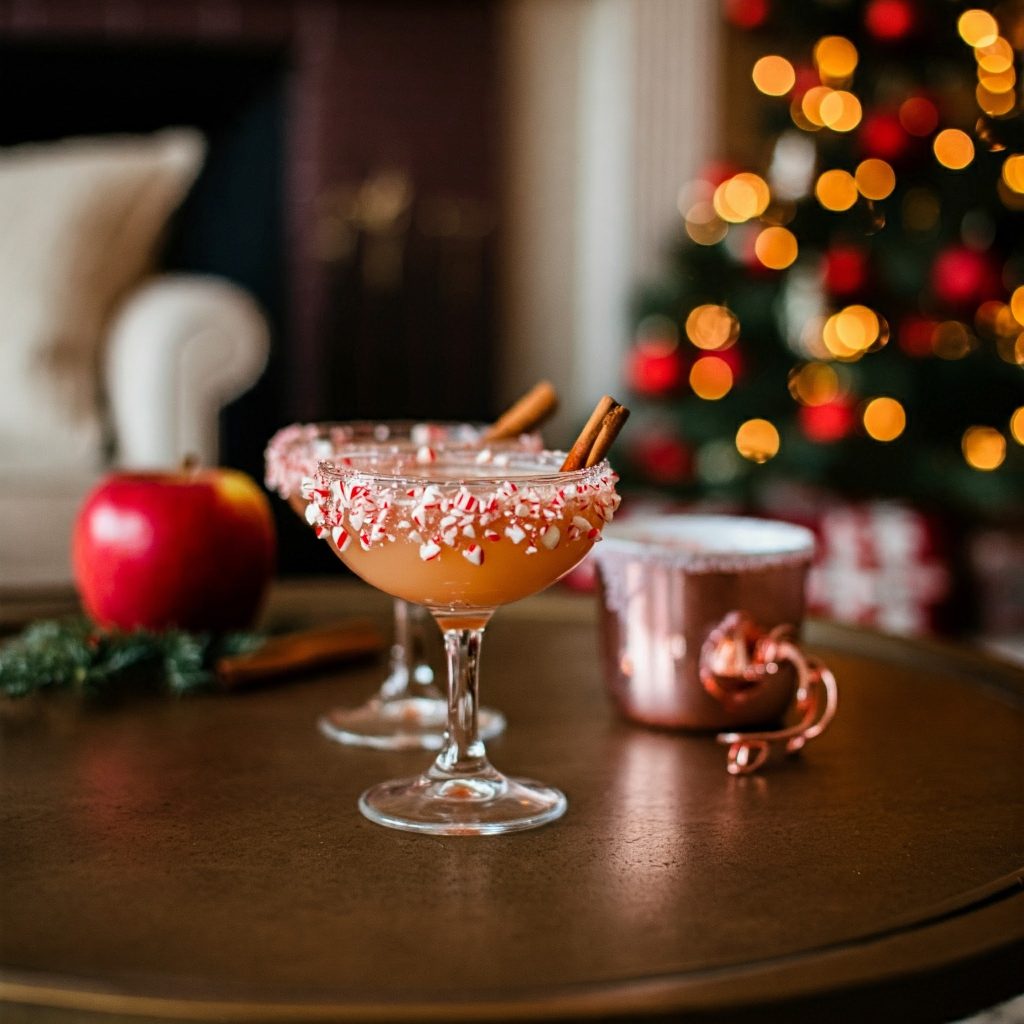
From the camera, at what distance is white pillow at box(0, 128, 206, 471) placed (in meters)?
2.45

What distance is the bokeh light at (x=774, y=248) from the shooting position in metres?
3.20

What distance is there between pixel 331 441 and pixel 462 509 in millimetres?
332

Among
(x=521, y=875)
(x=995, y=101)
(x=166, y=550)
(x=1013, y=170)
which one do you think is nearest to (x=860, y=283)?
(x=1013, y=170)

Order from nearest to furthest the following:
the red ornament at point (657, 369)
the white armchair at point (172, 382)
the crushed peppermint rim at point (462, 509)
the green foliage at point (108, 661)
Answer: the crushed peppermint rim at point (462, 509) → the green foliage at point (108, 661) → the white armchair at point (172, 382) → the red ornament at point (657, 369)

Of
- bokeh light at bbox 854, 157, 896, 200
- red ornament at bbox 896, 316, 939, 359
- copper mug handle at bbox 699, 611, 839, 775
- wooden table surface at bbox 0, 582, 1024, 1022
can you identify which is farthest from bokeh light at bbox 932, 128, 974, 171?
copper mug handle at bbox 699, 611, 839, 775

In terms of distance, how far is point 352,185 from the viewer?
363 cm

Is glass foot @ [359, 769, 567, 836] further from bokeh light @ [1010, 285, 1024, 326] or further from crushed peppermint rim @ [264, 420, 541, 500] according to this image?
bokeh light @ [1010, 285, 1024, 326]

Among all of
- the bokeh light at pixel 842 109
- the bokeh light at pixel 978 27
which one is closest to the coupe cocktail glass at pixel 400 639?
the bokeh light at pixel 842 109

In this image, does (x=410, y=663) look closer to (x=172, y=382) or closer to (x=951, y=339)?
(x=172, y=382)

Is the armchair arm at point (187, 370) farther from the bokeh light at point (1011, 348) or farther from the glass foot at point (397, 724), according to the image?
the bokeh light at point (1011, 348)

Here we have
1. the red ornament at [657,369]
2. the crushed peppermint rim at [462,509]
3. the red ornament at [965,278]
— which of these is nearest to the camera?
the crushed peppermint rim at [462,509]

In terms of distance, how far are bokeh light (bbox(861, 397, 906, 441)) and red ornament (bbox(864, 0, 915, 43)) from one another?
2.62 ft

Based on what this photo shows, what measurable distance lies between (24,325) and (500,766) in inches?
76.2

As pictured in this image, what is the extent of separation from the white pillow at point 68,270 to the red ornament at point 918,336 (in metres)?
1.53
